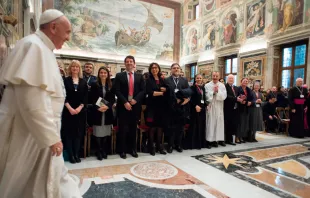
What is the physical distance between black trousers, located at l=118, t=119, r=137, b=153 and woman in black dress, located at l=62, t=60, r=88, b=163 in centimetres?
72

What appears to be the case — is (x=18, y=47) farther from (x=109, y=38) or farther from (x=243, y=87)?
(x=109, y=38)

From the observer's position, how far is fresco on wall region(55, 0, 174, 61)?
15328 millimetres

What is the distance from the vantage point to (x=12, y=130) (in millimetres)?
1439

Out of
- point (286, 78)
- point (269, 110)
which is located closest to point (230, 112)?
point (269, 110)

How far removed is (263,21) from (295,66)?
2.93 m

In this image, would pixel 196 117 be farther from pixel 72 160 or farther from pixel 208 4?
pixel 208 4

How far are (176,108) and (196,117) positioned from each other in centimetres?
76

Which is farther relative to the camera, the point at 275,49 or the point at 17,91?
the point at 275,49

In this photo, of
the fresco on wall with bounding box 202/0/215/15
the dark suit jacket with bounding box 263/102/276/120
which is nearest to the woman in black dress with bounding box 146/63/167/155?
the dark suit jacket with bounding box 263/102/276/120

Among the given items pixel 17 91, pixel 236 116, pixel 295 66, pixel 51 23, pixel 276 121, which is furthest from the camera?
pixel 295 66

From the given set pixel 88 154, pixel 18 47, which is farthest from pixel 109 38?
pixel 18 47

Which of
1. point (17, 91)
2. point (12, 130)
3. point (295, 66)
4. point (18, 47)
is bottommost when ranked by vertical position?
point (12, 130)

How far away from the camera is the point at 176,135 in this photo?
4.99 m

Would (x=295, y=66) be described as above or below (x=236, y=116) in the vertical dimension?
above
